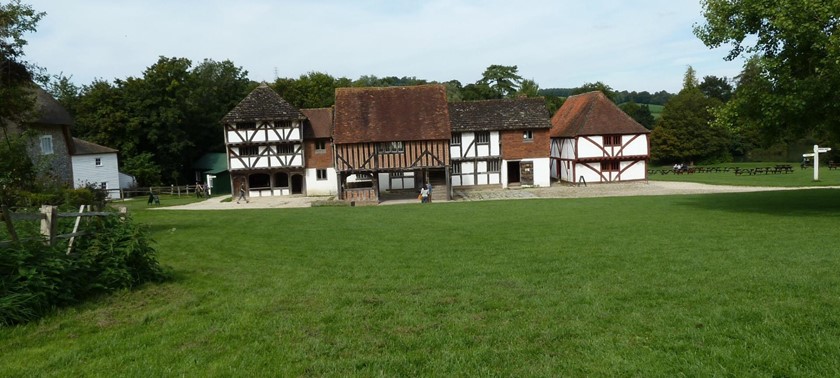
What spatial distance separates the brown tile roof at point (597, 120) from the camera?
38.0 metres

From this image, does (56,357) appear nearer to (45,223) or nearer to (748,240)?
(45,223)

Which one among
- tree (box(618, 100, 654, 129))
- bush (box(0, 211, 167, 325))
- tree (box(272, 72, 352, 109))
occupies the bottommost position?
bush (box(0, 211, 167, 325))

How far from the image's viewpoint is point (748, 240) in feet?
38.3

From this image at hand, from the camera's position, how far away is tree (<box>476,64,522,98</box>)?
6931cm

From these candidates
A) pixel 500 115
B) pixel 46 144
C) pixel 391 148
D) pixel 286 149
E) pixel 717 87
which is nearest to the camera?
pixel 391 148

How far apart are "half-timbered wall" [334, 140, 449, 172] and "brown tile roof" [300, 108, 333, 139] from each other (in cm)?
592

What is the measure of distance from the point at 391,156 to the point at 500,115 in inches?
365

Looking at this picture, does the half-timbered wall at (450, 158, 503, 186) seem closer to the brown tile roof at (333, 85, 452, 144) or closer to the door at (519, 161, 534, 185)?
the door at (519, 161, 534, 185)

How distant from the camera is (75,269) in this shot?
7180 mm

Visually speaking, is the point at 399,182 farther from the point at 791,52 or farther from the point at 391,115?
the point at 791,52

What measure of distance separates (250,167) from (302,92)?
2067cm

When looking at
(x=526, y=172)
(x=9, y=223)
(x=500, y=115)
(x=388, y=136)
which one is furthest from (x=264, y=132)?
(x=9, y=223)

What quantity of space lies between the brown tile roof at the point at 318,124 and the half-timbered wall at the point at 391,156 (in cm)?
592

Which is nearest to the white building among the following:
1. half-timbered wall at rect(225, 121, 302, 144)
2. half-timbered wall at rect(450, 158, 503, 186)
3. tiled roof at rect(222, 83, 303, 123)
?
half-timbered wall at rect(225, 121, 302, 144)
